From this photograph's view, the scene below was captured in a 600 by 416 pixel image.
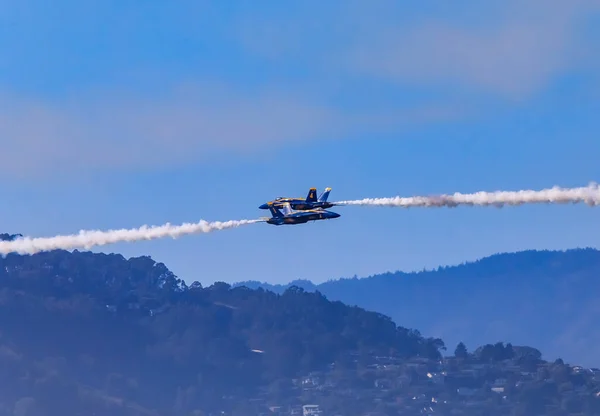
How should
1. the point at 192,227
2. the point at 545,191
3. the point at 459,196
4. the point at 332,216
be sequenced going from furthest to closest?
1. the point at 192,227
2. the point at 332,216
3. the point at 459,196
4. the point at 545,191

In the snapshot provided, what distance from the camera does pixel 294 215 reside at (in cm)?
15512

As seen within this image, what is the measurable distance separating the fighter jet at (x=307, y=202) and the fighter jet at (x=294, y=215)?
379 millimetres

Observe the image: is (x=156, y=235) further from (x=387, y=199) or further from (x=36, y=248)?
(x=387, y=199)

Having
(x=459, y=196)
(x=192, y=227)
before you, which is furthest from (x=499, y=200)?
(x=192, y=227)

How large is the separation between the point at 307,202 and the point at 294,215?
2.22 metres

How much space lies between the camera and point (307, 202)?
156m

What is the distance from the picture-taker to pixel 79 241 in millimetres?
167750

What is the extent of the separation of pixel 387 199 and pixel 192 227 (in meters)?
29.9

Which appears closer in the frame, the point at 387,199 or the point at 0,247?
the point at 387,199

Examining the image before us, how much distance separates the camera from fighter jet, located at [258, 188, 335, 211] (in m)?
154

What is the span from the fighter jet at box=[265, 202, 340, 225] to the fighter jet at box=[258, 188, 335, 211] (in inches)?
14.9

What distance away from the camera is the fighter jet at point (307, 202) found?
154 metres

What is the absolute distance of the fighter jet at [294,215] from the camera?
152 metres

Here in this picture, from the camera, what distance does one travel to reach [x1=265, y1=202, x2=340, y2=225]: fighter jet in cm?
15250
